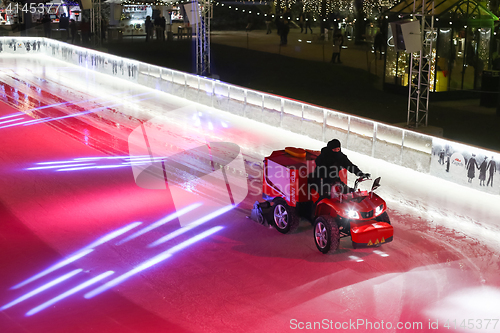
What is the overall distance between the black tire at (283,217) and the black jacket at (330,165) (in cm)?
78

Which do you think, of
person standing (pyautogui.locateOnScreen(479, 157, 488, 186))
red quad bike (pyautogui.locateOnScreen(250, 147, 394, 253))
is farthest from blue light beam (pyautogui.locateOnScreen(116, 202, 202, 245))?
person standing (pyautogui.locateOnScreen(479, 157, 488, 186))

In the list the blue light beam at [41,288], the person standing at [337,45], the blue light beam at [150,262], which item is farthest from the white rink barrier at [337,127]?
the person standing at [337,45]

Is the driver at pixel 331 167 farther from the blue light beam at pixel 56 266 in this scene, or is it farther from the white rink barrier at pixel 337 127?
the white rink barrier at pixel 337 127

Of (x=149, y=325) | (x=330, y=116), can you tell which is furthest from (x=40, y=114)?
(x=149, y=325)

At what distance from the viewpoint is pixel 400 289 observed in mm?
6902

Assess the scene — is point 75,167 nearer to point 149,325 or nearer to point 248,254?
point 248,254

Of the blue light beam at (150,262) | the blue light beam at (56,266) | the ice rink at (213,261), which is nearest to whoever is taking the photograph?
the ice rink at (213,261)

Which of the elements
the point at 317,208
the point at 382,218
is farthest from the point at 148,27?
the point at 382,218

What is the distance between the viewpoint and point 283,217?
27.9 ft

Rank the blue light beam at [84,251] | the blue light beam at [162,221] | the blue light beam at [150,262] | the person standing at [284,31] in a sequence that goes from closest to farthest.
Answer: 1. the blue light beam at [150,262]
2. the blue light beam at [84,251]
3. the blue light beam at [162,221]
4. the person standing at [284,31]

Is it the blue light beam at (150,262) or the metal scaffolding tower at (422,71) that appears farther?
the metal scaffolding tower at (422,71)

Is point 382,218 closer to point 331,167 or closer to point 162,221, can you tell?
point 331,167

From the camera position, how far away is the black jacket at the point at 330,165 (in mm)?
7775

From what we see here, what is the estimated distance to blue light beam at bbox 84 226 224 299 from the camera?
6.92 meters
